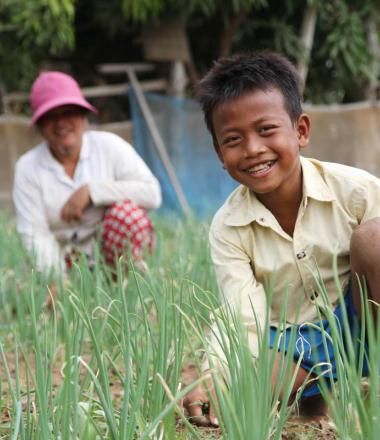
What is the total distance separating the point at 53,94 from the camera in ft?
9.49

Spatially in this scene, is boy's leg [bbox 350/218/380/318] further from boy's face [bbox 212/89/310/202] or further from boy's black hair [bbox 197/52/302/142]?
boy's black hair [bbox 197/52/302/142]

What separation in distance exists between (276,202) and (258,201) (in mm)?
39

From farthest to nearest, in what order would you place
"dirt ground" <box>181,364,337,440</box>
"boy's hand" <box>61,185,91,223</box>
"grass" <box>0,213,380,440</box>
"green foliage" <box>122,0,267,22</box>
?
"green foliage" <box>122,0,267,22</box> < "boy's hand" <box>61,185,91,223</box> < "dirt ground" <box>181,364,337,440</box> < "grass" <box>0,213,380,440</box>

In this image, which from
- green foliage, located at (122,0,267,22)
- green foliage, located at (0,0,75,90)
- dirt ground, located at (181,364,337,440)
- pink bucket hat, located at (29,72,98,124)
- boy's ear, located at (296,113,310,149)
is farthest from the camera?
green foliage, located at (122,0,267,22)

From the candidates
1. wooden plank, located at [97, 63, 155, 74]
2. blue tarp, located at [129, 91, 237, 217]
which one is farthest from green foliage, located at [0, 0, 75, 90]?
blue tarp, located at [129, 91, 237, 217]

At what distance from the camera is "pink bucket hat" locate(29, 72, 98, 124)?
9.30 ft

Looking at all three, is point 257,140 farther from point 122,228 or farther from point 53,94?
point 53,94

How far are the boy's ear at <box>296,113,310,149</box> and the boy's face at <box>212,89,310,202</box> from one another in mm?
85

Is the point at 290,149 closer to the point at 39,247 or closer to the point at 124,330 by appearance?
the point at 124,330

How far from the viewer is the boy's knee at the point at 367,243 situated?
1467 mm

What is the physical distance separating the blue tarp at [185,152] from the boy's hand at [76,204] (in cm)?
311

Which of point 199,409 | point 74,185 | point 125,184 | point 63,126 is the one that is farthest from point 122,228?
point 199,409

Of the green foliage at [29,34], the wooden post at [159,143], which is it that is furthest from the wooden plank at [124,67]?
the green foliage at [29,34]

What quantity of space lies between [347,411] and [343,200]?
0.63 m
